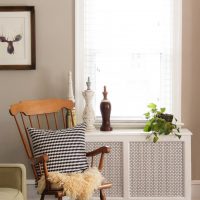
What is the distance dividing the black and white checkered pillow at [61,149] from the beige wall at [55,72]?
2.51 ft

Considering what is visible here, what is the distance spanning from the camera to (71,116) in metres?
4.00

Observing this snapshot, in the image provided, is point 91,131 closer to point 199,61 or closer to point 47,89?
point 47,89

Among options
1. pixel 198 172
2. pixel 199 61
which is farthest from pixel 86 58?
pixel 198 172

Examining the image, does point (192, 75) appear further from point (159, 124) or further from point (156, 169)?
point (156, 169)

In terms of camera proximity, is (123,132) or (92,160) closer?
(92,160)

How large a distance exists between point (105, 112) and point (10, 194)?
4.51ft

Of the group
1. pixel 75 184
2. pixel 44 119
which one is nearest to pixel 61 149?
pixel 75 184

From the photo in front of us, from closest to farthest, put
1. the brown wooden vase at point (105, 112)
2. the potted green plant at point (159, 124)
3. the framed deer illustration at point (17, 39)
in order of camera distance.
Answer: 1. the potted green plant at point (159, 124)
2. the brown wooden vase at point (105, 112)
3. the framed deer illustration at point (17, 39)

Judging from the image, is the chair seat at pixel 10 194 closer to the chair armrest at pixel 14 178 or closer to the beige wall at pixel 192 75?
the chair armrest at pixel 14 178

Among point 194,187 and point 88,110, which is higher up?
point 88,110

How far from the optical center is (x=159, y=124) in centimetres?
396

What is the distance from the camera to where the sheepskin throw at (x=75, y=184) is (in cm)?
322

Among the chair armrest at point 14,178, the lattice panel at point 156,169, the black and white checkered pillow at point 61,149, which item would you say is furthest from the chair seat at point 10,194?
the lattice panel at point 156,169

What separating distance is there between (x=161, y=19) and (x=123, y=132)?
45.5 inches
